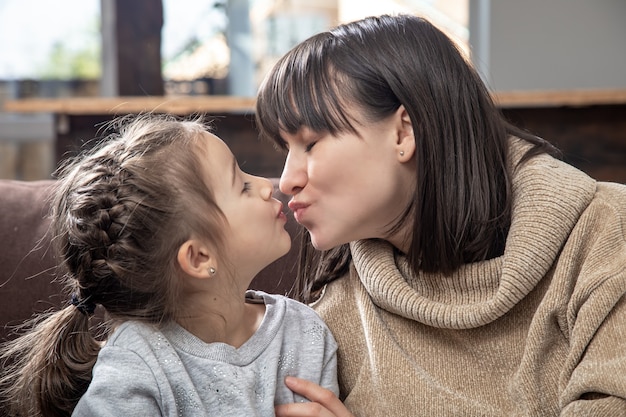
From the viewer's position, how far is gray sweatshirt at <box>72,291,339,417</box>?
1.16 m

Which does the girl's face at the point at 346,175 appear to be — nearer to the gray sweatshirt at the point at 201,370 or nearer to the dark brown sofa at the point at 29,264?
the gray sweatshirt at the point at 201,370

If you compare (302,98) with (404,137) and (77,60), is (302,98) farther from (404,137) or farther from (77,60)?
(77,60)

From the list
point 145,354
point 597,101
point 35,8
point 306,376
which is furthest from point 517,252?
point 35,8

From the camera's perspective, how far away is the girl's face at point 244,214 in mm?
1273

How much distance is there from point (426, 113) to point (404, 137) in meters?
0.05

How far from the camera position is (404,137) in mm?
1381

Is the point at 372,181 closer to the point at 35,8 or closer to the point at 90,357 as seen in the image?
the point at 90,357

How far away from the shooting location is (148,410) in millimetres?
1164

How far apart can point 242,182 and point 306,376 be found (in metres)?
0.33

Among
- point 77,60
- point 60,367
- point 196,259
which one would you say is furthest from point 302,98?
point 77,60

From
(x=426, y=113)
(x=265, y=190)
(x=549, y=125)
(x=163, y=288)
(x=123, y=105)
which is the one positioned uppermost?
(x=426, y=113)

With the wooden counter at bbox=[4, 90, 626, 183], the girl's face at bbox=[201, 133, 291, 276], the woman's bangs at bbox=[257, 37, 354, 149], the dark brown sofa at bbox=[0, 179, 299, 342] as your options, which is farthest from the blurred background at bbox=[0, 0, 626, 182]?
the girl's face at bbox=[201, 133, 291, 276]

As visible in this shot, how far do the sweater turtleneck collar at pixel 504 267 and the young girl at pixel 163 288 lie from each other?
183 mm

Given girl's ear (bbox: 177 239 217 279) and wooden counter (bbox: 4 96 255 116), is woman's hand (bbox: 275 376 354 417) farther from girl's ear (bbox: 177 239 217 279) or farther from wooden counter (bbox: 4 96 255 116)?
wooden counter (bbox: 4 96 255 116)
